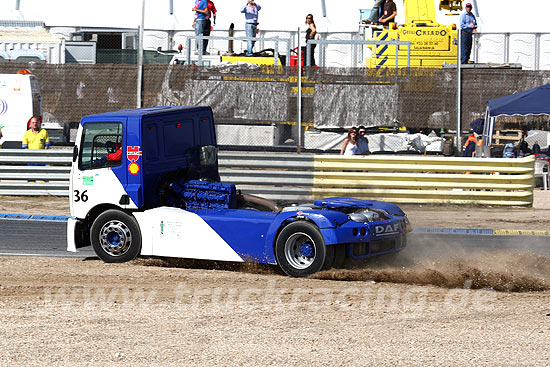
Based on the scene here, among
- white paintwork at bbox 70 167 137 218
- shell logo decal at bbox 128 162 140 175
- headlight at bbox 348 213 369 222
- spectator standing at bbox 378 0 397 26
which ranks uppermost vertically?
spectator standing at bbox 378 0 397 26

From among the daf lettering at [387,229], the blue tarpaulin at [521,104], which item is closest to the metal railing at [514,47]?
the blue tarpaulin at [521,104]

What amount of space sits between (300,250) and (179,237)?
1.38 metres

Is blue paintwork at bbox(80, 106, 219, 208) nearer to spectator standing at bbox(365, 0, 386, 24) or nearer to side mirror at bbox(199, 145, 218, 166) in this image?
side mirror at bbox(199, 145, 218, 166)

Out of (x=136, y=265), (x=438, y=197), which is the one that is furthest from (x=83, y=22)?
(x=136, y=265)

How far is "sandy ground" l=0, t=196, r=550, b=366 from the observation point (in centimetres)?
606

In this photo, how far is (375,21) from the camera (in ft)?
84.7

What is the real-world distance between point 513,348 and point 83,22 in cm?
2829

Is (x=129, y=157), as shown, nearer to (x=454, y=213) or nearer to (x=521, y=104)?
(x=454, y=213)

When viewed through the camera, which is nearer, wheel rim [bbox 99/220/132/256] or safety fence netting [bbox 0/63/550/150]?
wheel rim [bbox 99/220/132/256]

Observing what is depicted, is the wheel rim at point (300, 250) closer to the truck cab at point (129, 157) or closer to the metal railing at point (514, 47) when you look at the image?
the truck cab at point (129, 157)

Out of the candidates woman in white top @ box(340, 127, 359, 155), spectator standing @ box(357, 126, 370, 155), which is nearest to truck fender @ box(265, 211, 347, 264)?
woman in white top @ box(340, 127, 359, 155)

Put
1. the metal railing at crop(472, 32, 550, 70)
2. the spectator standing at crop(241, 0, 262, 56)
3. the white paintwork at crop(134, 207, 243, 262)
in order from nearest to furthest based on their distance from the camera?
the white paintwork at crop(134, 207, 243, 262)
the spectator standing at crop(241, 0, 262, 56)
the metal railing at crop(472, 32, 550, 70)

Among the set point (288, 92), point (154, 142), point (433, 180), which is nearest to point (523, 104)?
point (433, 180)

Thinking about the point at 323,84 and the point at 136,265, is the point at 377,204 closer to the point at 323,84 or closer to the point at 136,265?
the point at 136,265
